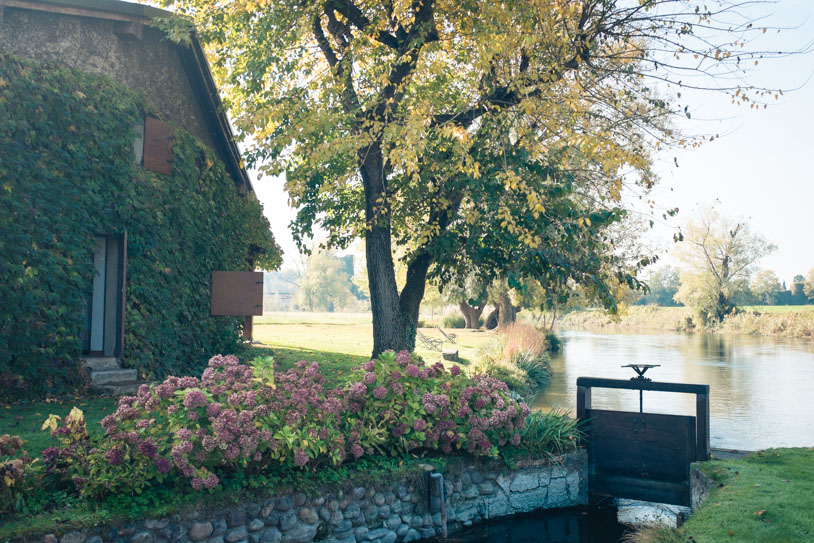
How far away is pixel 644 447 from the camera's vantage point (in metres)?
8.40

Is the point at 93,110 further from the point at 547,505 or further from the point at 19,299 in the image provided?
the point at 547,505

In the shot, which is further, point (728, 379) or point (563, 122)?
point (728, 379)

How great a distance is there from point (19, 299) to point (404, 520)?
6214mm

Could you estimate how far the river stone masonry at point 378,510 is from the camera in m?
5.24

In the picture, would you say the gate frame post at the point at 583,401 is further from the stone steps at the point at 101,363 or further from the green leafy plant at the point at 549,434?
the stone steps at the point at 101,363

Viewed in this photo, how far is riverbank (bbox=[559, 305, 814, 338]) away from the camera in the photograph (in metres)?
35.3

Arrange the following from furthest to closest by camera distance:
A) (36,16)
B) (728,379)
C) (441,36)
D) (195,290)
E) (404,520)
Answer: (728,379) → (195,290) → (441,36) → (36,16) → (404,520)

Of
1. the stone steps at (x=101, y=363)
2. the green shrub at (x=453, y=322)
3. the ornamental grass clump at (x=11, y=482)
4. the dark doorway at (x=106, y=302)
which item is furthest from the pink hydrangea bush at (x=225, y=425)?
the green shrub at (x=453, y=322)

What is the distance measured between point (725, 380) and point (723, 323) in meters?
24.0

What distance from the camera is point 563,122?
10148 millimetres

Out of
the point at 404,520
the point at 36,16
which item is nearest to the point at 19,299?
the point at 36,16

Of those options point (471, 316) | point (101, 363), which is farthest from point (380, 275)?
point (471, 316)

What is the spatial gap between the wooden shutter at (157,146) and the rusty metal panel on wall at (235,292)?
2.42m

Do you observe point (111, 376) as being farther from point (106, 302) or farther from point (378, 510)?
point (378, 510)
